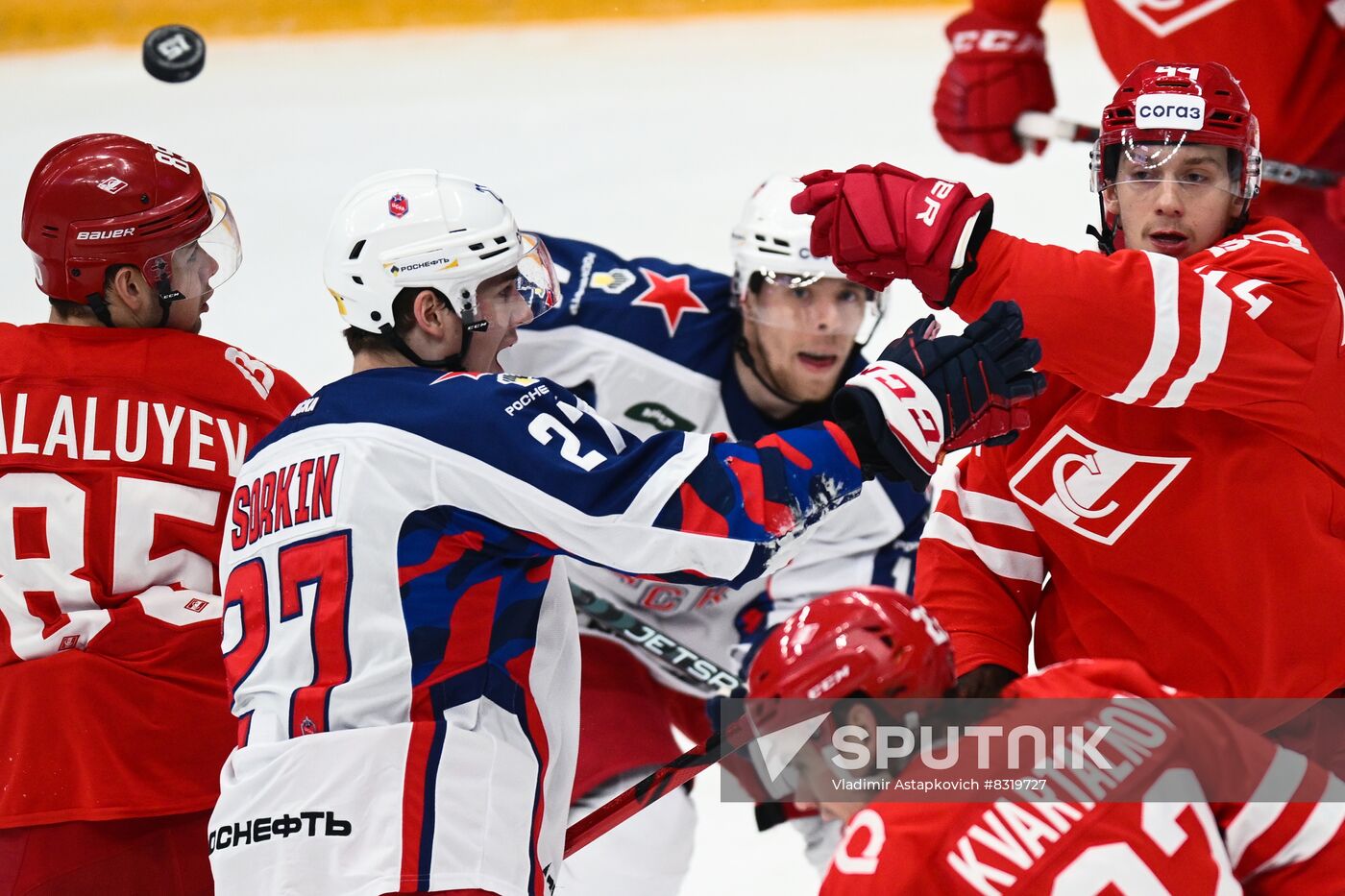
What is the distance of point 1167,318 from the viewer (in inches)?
79.7

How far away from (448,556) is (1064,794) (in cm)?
78

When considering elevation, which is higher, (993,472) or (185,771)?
(993,472)

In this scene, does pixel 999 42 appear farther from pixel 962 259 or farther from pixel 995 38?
pixel 962 259

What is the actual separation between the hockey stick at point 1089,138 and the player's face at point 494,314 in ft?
4.99

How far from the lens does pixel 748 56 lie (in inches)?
247

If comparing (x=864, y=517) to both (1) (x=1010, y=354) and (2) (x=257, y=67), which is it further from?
(2) (x=257, y=67)

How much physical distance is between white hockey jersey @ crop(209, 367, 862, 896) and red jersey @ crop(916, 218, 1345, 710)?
12.0 inches

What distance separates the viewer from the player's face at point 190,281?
2.53 meters

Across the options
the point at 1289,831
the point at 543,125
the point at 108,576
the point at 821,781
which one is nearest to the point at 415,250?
the point at 108,576

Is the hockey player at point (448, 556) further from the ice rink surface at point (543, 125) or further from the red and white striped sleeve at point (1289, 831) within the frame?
the ice rink surface at point (543, 125)

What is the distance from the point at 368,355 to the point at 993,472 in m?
0.83

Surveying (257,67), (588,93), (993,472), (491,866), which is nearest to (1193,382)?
(993,472)

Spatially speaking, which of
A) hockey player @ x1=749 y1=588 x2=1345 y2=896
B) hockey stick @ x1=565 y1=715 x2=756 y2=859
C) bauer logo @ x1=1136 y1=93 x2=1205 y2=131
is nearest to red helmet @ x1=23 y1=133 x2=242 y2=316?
hockey stick @ x1=565 y1=715 x2=756 y2=859

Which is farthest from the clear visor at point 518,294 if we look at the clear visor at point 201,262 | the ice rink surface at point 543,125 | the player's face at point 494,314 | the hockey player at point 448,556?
the ice rink surface at point 543,125
